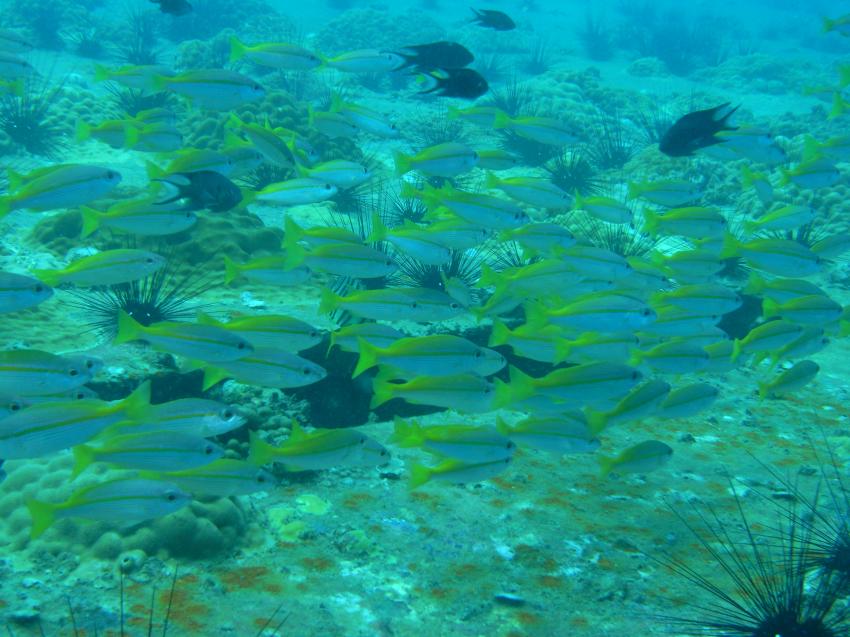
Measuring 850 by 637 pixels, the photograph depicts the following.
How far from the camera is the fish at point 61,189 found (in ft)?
14.3

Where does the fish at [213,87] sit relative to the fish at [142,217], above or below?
above

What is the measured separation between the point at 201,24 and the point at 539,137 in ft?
87.7

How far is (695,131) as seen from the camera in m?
6.13

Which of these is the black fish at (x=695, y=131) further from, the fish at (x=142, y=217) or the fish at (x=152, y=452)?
the fish at (x=152, y=452)

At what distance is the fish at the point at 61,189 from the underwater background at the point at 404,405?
0.02 meters

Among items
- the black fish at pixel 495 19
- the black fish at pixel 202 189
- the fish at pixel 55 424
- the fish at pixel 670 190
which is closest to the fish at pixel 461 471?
the fish at pixel 55 424

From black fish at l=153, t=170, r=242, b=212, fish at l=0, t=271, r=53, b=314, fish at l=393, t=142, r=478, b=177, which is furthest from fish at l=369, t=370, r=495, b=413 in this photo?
fish at l=393, t=142, r=478, b=177

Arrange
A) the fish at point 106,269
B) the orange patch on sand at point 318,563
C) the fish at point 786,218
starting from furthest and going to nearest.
Result: 1. the fish at point 786,218
2. the fish at point 106,269
3. the orange patch on sand at point 318,563

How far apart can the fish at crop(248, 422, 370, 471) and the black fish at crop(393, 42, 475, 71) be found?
5.32 meters

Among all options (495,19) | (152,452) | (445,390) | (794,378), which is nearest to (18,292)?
(152,452)

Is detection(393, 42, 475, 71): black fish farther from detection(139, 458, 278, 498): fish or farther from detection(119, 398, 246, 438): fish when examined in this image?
detection(139, 458, 278, 498): fish

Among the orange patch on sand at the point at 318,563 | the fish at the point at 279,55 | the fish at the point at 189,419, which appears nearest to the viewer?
the fish at the point at 189,419

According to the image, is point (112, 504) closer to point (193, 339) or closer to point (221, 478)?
point (221, 478)

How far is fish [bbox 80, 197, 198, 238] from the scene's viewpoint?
15.9ft
